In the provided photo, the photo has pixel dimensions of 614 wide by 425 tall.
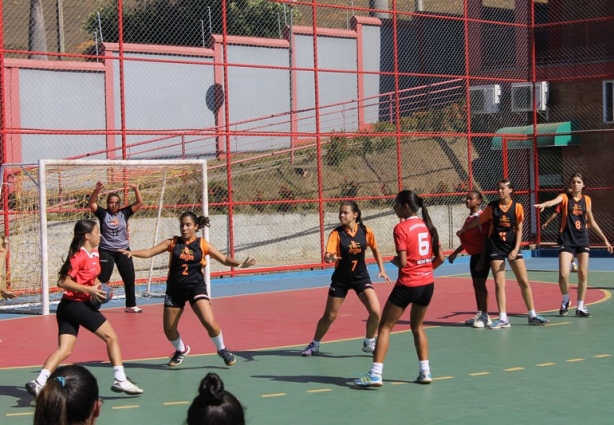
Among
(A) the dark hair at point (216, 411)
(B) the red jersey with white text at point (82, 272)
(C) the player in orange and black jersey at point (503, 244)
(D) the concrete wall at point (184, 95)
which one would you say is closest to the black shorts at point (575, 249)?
(C) the player in orange and black jersey at point (503, 244)

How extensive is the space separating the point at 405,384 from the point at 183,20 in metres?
24.4

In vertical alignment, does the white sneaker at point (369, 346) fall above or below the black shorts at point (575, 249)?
below

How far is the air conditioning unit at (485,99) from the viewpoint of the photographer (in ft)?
99.0

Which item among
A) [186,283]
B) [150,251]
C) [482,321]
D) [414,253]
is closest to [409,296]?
[414,253]

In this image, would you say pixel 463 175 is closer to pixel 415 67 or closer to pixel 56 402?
pixel 415 67

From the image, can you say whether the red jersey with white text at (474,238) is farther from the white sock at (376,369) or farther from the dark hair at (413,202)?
the white sock at (376,369)

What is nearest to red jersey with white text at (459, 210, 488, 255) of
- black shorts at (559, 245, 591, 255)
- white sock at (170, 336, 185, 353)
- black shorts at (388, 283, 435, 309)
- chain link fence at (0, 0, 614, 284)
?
black shorts at (559, 245, 591, 255)

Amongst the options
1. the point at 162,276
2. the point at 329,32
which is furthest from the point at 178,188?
Answer: the point at 329,32

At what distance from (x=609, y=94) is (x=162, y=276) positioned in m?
14.2

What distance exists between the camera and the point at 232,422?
358 centimetres

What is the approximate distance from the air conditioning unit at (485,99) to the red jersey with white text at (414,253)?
20674 mm

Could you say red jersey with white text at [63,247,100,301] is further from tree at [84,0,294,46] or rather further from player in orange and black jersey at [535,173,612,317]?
tree at [84,0,294,46]

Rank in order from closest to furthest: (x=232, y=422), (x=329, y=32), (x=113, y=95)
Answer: (x=232, y=422) → (x=113, y=95) → (x=329, y=32)

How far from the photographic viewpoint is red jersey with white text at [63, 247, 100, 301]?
9852 mm
